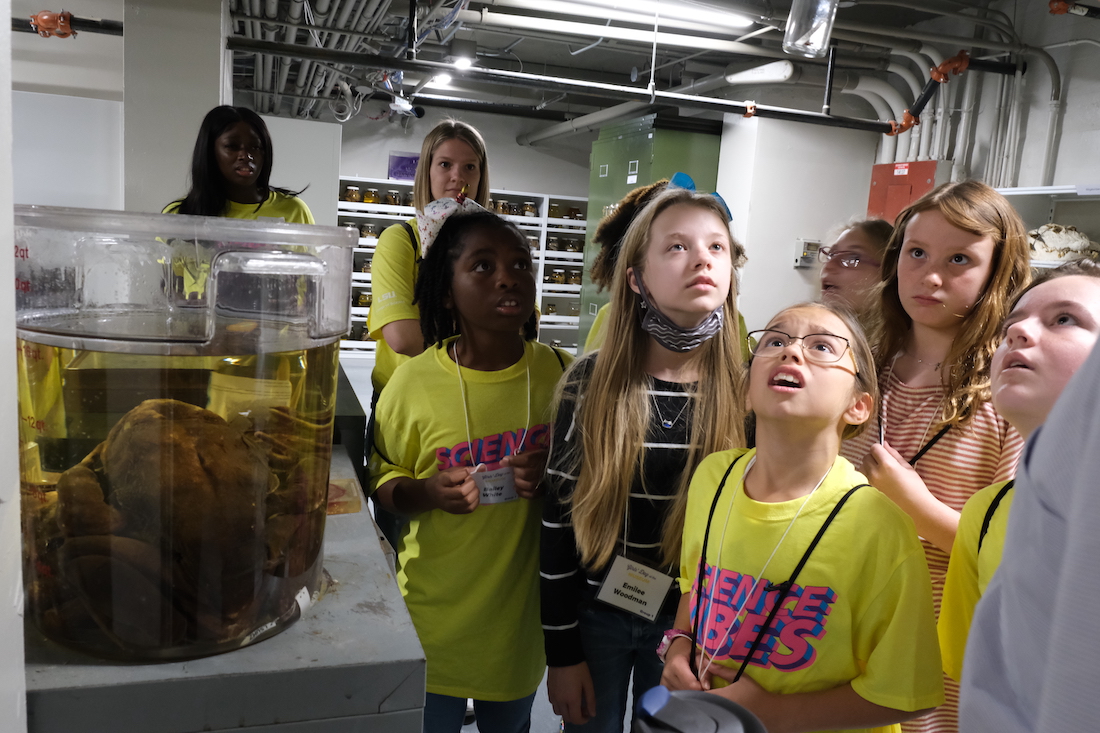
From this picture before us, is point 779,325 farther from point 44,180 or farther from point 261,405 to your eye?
point 44,180

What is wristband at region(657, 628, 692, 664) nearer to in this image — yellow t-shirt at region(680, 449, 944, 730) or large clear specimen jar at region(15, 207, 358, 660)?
yellow t-shirt at region(680, 449, 944, 730)

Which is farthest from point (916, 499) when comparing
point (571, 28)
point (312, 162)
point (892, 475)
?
point (312, 162)

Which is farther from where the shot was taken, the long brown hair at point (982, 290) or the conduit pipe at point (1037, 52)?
the conduit pipe at point (1037, 52)

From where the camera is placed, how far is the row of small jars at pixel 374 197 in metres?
Result: 7.47

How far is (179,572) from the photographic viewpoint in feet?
1.81

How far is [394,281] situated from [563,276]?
20.8 feet

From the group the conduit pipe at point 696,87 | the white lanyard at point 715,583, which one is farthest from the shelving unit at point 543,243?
the white lanyard at point 715,583

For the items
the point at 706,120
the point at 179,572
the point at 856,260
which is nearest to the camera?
the point at 179,572

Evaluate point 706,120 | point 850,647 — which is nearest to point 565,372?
point 850,647

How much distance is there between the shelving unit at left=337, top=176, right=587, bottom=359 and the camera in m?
7.41

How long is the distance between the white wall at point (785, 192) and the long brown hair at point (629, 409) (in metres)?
4.12

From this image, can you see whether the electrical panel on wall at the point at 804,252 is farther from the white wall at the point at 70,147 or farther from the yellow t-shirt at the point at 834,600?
the yellow t-shirt at the point at 834,600

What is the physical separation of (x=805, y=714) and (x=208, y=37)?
114 inches

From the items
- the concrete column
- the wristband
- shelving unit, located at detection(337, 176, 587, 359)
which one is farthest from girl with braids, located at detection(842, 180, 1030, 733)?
shelving unit, located at detection(337, 176, 587, 359)
